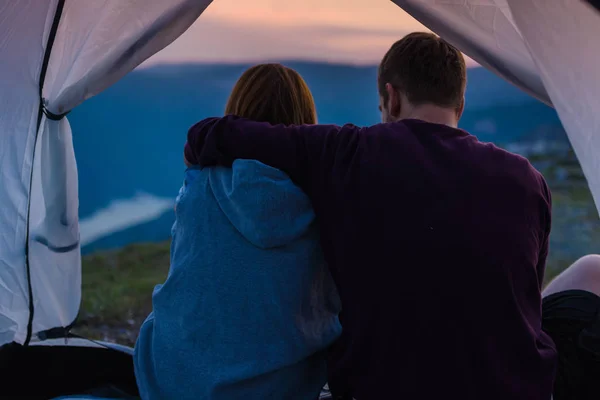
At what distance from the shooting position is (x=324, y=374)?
1.28 metres

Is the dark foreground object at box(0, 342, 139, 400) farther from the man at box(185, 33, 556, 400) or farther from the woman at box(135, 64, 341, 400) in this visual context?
the man at box(185, 33, 556, 400)

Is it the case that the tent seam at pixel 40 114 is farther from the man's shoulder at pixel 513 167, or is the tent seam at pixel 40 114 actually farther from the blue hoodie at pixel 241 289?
the man's shoulder at pixel 513 167

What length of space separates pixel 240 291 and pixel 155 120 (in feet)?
6.02

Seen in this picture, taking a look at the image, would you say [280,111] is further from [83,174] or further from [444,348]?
[83,174]

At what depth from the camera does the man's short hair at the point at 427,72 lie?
1.15 m

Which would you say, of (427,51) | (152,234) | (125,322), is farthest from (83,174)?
(427,51)

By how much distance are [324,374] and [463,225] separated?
46 centimetres

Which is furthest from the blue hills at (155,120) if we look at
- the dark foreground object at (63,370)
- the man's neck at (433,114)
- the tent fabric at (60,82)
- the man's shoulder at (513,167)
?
the man's shoulder at (513,167)

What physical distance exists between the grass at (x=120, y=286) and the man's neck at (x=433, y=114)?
79.8 inches

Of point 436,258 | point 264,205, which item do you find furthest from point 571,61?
point 264,205

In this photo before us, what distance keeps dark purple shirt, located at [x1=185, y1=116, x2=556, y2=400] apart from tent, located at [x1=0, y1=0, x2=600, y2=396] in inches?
17.2

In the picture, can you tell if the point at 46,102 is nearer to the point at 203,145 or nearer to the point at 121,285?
the point at 203,145

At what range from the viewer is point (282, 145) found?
3.67 feet

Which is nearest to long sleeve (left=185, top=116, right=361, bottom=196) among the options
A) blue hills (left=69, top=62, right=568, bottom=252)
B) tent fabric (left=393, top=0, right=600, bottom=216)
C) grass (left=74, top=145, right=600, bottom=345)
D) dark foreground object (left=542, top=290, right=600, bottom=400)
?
tent fabric (left=393, top=0, right=600, bottom=216)
